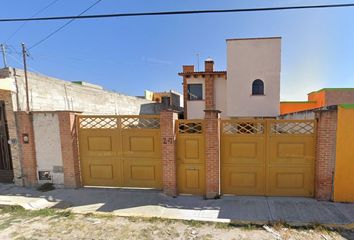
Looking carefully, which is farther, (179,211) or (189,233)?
(179,211)

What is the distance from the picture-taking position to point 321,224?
14.1 ft

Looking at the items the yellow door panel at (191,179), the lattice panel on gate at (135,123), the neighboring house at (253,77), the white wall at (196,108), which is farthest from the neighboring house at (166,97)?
the yellow door panel at (191,179)

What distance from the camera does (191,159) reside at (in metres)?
5.97

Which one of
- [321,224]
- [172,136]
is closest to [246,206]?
[321,224]

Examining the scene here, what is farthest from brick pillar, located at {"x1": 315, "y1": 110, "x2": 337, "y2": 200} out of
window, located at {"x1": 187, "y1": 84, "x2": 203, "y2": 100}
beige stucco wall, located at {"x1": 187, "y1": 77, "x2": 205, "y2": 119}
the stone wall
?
window, located at {"x1": 187, "y1": 84, "x2": 203, "y2": 100}

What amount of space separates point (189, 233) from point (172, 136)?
2524mm

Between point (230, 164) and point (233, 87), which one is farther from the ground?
point (233, 87)

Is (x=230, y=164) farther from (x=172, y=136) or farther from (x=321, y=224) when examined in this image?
(x=321, y=224)

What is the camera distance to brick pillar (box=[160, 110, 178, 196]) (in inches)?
231

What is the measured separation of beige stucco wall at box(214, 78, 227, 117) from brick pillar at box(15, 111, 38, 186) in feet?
37.1

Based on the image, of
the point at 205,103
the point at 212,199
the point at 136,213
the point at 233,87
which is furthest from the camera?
the point at 205,103

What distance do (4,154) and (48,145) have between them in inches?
73.8

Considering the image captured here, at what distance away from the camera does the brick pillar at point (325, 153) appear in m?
5.30

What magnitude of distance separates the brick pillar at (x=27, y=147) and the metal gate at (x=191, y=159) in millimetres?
4740
